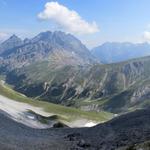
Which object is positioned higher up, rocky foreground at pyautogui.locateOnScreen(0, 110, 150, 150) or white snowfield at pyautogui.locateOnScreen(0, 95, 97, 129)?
rocky foreground at pyautogui.locateOnScreen(0, 110, 150, 150)

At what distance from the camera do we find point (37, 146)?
48938mm

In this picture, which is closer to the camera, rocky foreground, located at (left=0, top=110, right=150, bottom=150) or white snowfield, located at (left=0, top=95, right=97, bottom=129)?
rocky foreground, located at (left=0, top=110, right=150, bottom=150)

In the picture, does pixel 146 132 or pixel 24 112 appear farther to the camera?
pixel 24 112

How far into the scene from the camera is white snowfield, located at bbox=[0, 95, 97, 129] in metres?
121

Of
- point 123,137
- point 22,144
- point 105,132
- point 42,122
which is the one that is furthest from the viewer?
point 42,122

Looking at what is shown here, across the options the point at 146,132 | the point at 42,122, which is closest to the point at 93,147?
the point at 146,132

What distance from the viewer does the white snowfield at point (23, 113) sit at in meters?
121

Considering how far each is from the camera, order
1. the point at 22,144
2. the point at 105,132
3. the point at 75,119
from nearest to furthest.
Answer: the point at 22,144, the point at 105,132, the point at 75,119

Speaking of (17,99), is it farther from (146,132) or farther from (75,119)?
(146,132)

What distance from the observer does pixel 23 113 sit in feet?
454

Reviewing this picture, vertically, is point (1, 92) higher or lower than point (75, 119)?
higher

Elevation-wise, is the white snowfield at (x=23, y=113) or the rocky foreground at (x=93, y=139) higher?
the rocky foreground at (x=93, y=139)

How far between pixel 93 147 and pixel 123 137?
6.29m

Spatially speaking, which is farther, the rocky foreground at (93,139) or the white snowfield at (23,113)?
the white snowfield at (23,113)
